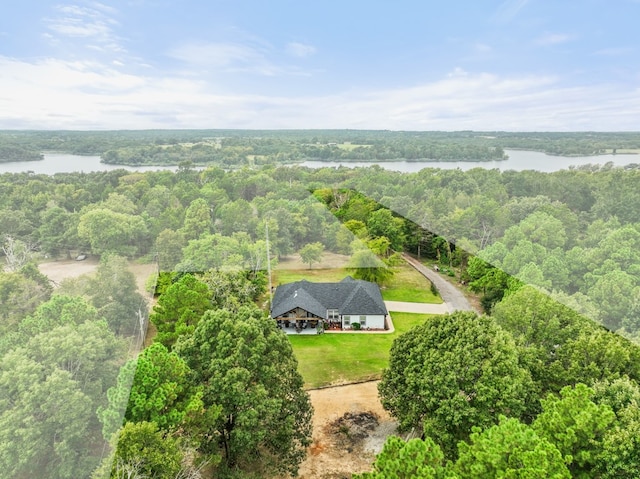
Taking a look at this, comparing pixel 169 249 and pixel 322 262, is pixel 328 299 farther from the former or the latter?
pixel 169 249

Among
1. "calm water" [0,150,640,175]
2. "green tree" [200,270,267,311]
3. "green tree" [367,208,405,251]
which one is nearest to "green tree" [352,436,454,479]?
"green tree" [200,270,267,311]

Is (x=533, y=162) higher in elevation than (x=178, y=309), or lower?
higher

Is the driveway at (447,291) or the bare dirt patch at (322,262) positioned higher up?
the bare dirt patch at (322,262)

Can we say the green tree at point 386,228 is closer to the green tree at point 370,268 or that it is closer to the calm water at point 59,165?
the green tree at point 370,268

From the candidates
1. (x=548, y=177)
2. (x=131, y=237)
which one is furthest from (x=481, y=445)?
(x=548, y=177)

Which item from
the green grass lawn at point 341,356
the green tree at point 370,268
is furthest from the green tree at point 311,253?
the green grass lawn at point 341,356

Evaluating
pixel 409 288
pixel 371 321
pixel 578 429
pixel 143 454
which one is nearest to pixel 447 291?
pixel 409 288
